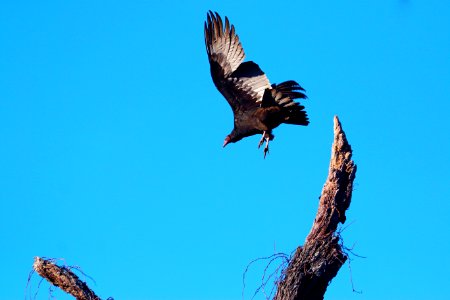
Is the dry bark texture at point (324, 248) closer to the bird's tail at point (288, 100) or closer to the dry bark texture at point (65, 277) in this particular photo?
the dry bark texture at point (65, 277)

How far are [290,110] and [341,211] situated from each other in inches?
161

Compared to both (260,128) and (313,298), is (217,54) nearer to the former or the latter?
(260,128)

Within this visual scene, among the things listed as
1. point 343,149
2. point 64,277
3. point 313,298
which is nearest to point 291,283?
point 313,298

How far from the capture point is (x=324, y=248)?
19.1 feet

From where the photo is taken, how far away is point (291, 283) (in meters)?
5.75

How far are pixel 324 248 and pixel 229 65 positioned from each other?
4863mm

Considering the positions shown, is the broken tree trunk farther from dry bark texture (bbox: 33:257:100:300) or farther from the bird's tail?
the bird's tail

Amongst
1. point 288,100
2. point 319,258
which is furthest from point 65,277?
point 288,100

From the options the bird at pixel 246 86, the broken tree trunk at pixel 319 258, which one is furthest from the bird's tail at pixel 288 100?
the broken tree trunk at pixel 319 258

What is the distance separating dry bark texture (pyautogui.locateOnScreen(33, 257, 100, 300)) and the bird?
4679 mm

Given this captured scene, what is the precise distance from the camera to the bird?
33.0 ft

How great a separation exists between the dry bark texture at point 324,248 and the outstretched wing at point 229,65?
13.3 ft

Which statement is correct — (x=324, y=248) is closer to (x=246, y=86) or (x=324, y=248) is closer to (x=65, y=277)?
(x=65, y=277)

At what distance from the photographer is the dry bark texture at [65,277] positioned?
5.91 meters
